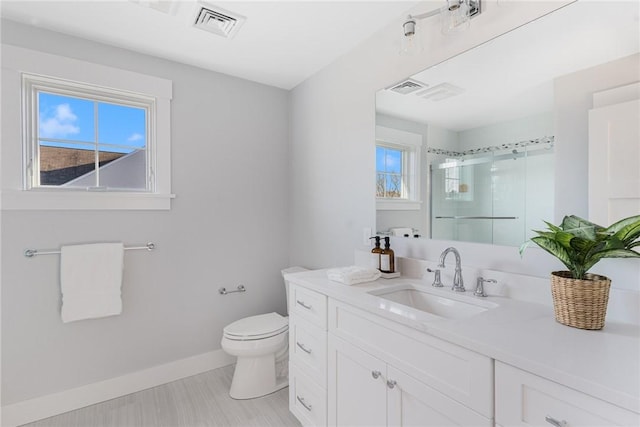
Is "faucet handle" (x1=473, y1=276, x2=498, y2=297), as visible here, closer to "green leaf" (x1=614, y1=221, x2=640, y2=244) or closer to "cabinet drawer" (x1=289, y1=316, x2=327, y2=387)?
"green leaf" (x1=614, y1=221, x2=640, y2=244)

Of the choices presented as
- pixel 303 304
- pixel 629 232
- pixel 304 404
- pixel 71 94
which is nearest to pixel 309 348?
pixel 303 304

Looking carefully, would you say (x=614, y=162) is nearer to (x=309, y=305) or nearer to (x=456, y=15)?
(x=456, y=15)

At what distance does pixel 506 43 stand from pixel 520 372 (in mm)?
1259

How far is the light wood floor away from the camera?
1.81 meters

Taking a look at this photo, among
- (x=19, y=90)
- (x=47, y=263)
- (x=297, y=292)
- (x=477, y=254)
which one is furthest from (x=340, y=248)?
(x=19, y=90)

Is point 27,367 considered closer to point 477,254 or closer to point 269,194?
point 269,194

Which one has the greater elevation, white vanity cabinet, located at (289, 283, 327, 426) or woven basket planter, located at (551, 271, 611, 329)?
woven basket planter, located at (551, 271, 611, 329)

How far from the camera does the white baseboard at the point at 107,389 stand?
1812 millimetres

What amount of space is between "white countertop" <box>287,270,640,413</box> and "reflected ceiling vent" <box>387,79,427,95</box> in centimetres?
113

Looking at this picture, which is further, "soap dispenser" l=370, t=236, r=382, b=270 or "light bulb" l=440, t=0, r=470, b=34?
"soap dispenser" l=370, t=236, r=382, b=270

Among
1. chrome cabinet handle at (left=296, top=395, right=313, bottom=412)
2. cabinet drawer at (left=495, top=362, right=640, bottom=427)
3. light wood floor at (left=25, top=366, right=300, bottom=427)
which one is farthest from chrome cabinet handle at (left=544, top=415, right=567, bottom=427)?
light wood floor at (left=25, top=366, right=300, bottom=427)

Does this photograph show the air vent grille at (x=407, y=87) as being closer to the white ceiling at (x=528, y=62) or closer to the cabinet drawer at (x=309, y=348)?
the white ceiling at (x=528, y=62)

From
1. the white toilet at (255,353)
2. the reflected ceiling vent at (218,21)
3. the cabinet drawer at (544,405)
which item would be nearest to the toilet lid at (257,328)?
the white toilet at (255,353)

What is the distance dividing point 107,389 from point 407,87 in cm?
265
